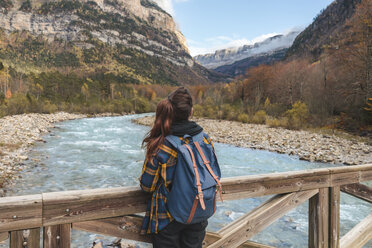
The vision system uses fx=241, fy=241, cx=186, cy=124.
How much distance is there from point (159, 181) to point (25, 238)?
76 centimetres

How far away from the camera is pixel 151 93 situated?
90.0 meters

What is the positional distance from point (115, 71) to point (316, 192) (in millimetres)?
119882

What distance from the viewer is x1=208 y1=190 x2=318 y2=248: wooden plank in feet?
6.41

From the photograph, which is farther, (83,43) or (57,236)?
(83,43)

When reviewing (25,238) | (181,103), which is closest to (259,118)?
(181,103)

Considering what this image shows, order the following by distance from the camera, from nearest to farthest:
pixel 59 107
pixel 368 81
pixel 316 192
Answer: pixel 316 192, pixel 368 81, pixel 59 107

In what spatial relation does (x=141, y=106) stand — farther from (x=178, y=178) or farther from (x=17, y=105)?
(x=178, y=178)

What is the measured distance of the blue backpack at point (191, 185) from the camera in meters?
1.39

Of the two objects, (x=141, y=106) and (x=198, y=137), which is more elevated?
(x=141, y=106)

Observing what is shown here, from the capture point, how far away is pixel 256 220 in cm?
207

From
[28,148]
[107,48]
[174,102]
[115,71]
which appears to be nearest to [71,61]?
[115,71]

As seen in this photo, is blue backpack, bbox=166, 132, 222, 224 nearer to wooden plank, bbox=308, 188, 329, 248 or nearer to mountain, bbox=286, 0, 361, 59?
wooden plank, bbox=308, 188, 329, 248

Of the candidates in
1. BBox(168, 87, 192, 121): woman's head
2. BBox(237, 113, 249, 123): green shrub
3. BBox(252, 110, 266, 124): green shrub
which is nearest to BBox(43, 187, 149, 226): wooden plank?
BBox(168, 87, 192, 121): woman's head

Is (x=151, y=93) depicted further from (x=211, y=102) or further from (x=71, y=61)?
(x=211, y=102)
